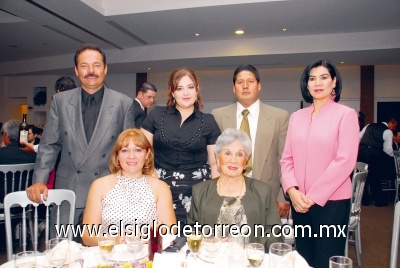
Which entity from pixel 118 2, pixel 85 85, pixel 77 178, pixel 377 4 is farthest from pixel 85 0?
pixel 377 4

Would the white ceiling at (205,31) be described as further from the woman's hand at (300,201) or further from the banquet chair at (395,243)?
the banquet chair at (395,243)

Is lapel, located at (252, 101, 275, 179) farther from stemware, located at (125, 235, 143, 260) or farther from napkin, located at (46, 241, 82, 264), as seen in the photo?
napkin, located at (46, 241, 82, 264)

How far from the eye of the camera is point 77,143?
2.48 meters

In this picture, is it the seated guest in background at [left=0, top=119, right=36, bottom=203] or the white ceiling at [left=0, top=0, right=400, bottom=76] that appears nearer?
the seated guest in background at [left=0, top=119, right=36, bottom=203]

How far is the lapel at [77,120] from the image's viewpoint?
2477mm

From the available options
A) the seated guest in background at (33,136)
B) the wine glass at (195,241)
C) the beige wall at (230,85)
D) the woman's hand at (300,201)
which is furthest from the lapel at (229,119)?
the beige wall at (230,85)

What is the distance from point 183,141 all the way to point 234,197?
0.58 metres

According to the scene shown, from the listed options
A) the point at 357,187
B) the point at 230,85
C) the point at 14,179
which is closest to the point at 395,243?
the point at 357,187

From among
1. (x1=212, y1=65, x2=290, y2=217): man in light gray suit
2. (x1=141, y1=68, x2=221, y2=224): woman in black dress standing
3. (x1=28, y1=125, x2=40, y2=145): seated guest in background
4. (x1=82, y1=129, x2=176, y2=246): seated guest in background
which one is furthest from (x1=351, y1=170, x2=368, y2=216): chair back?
(x1=28, y1=125, x2=40, y2=145): seated guest in background

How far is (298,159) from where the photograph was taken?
235cm

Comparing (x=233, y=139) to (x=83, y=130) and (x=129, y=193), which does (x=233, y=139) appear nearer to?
(x=129, y=193)

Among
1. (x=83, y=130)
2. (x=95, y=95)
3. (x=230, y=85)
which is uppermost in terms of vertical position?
(x=230, y=85)

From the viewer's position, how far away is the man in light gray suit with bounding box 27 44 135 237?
2.48 metres

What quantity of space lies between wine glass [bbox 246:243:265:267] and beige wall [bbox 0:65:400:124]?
953cm
